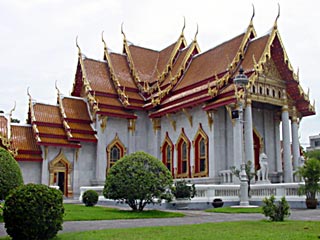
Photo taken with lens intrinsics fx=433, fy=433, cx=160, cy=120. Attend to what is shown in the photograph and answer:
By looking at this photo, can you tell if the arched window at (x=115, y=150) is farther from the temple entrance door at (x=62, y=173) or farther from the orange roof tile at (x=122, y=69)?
the orange roof tile at (x=122, y=69)

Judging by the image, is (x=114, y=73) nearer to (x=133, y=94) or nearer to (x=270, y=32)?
(x=133, y=94)

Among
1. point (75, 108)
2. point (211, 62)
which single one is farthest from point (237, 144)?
point (75, 108)

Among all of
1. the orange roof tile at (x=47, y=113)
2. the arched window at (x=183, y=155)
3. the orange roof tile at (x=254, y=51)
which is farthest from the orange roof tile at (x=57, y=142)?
the orange roof tile at (x=254, y=51)

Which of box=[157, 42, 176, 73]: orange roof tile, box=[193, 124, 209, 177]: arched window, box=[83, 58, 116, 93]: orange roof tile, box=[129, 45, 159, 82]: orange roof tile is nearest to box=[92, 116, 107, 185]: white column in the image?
box=[83, 58, 116, 93]: orange roof tile

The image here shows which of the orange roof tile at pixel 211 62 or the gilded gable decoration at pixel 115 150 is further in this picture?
the gilded gable decoration at pixel 115 150

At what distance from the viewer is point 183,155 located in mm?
27344

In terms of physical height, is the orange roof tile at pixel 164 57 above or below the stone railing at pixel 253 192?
above

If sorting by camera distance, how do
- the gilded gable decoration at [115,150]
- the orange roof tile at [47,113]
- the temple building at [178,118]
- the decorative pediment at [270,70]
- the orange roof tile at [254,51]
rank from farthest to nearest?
1. the gilded gable decoration at [115,150]
2. the orange roof tile at [47,113]
3. the decorative pediment at [270,70]
4. the temple building at [178,118]
5. the orange roof tile at [254,51]

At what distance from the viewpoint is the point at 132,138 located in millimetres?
29594

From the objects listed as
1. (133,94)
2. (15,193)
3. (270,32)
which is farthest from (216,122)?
(15,193)

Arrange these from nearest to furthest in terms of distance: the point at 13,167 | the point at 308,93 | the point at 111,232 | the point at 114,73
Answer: the point at 111,232
the point at 13,167
the point at 308,93
the point at 114,73

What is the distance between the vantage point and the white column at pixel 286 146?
81.4ft

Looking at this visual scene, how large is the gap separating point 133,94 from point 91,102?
3276 mm

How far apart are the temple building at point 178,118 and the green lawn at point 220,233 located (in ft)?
40.0
